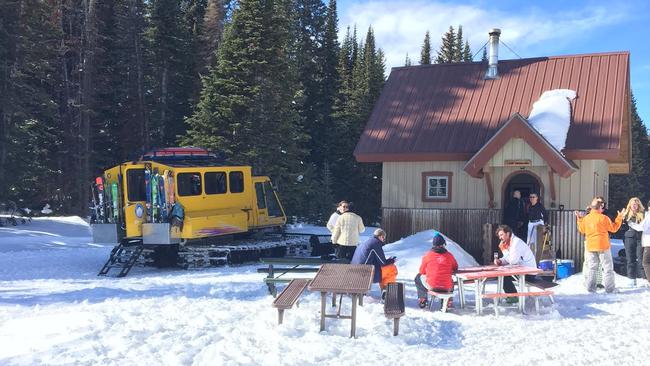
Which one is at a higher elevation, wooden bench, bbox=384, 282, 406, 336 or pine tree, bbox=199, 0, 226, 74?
pine tree, bbox=199, 0, 226, 74

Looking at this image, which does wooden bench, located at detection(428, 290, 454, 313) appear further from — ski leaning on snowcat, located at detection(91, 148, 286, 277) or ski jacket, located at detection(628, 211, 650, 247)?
ski leaning on snowcat, located at detection(91, 148, 286, 277)

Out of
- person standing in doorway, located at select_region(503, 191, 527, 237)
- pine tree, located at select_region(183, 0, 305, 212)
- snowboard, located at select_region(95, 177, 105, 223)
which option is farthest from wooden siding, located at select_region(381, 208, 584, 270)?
pine tree, located at select_region(183, 0, 305, 212)

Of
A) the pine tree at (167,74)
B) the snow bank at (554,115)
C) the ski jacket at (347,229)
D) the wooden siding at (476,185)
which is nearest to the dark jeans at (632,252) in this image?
the wooden siding at (476,185)

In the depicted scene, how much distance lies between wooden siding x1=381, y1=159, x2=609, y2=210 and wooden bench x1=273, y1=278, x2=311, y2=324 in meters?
8.14

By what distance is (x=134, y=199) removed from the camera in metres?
14.5

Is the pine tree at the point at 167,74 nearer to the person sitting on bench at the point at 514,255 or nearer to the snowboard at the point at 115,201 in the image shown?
the snowboard at the point at 115,201

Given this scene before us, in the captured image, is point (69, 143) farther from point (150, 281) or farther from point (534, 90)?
point (534, 90)

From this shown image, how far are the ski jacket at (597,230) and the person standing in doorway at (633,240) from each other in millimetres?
1159

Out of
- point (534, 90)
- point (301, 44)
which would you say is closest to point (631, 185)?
point (301, 44)

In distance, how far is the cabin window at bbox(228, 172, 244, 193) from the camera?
15953 millimetres

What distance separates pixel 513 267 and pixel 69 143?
94.5 ft

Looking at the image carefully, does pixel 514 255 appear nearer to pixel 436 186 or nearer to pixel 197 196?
pixel 436 186

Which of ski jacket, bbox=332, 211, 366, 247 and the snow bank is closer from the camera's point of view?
ski jacket, bbox=332, 211, 366, 247

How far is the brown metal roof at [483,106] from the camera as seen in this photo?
49.0ft
